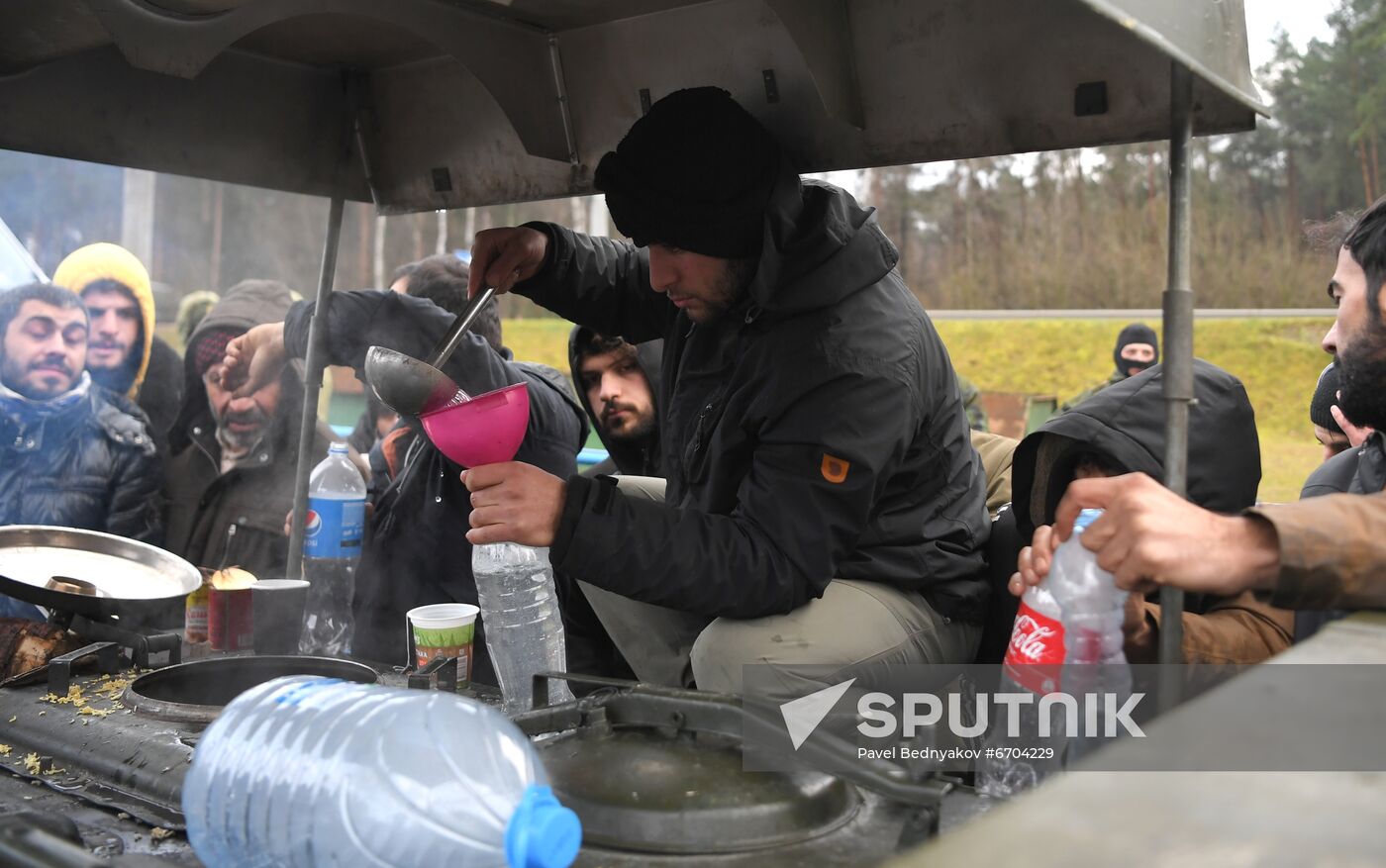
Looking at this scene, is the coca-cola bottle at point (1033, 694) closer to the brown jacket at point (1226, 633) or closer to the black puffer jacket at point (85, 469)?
the brown jacket at point (1226, 633)

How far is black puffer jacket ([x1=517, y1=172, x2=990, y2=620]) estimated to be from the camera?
7.27ft

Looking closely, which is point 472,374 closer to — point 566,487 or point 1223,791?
point 566,487

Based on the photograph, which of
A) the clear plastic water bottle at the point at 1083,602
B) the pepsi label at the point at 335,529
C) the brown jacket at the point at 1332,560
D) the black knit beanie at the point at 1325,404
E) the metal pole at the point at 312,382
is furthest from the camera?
the black knit beanie at the point at 1325,404

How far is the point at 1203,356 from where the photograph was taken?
1232 cm

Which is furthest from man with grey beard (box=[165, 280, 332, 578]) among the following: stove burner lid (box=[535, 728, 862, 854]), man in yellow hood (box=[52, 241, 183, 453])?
stove burner lid (box=[535, 728, 862, 854])

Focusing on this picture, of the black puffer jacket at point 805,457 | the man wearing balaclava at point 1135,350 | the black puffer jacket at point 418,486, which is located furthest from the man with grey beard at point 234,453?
the man wearing balaclava at point 1135,350

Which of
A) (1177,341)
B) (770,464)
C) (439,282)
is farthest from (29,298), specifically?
(1177,341)

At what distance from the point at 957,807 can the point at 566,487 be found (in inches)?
38.2

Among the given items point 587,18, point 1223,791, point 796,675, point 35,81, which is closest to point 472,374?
point 587,18

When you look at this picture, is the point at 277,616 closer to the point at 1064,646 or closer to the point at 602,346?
the point at 602,346

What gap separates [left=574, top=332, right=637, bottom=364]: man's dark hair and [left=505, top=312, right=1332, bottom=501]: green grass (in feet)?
27.4

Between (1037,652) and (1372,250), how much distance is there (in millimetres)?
993

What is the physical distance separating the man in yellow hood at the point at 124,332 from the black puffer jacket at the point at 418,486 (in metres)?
1.65

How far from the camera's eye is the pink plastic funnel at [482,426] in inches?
83.0
